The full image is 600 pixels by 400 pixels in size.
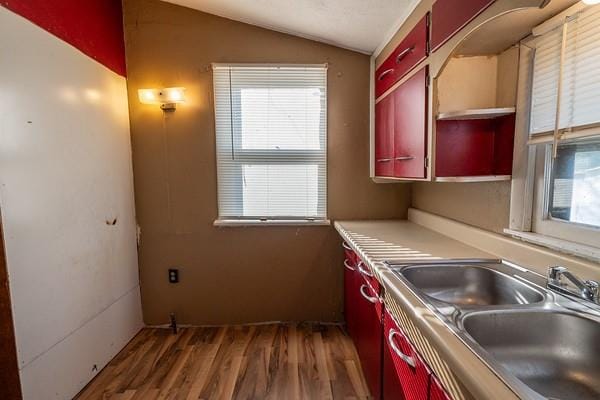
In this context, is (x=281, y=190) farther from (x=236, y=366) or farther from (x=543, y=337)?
(x=543, y=337)

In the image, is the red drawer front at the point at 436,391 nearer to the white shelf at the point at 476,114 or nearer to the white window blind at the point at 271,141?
the white shelf at the point at 476,114

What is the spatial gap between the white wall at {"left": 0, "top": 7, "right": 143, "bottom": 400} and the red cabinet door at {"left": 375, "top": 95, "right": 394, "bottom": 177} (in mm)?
1912

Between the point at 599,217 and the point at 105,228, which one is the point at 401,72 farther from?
the point at 105,228

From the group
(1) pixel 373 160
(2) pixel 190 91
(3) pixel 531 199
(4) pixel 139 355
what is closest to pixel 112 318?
(4) pixel 139 355

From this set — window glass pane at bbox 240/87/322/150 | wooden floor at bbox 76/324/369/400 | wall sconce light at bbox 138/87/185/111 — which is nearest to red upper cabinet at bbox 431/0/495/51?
window glass pane at bbox 240/87/322/150

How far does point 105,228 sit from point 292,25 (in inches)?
76.4

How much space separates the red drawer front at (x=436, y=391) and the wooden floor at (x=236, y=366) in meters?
1.04

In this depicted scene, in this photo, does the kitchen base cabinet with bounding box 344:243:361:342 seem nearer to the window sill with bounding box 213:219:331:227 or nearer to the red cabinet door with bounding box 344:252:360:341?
the red cabinet door with bounding box 344:252:360:341

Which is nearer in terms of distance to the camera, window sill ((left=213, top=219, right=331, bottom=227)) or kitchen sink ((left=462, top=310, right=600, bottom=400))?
kitchen sink ((left=462, top=310, right=600, bottom=400))

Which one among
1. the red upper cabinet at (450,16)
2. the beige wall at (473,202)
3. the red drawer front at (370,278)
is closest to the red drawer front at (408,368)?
the red drawer front at (370,278)

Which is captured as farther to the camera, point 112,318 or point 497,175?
point 112,318

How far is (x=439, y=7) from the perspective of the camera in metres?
1.28

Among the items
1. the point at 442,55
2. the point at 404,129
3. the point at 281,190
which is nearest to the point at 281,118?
the point at 281,190

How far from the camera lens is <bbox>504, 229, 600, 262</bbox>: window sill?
0.98m
